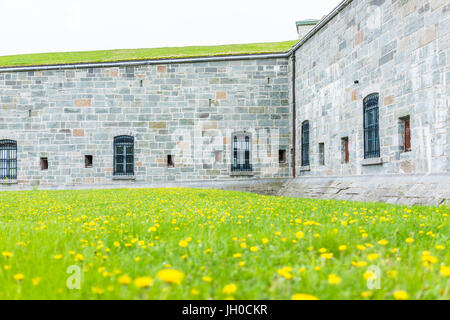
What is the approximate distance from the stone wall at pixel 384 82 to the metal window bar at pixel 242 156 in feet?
8.95

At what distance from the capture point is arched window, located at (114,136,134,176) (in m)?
17.6

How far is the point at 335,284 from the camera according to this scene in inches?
90.1

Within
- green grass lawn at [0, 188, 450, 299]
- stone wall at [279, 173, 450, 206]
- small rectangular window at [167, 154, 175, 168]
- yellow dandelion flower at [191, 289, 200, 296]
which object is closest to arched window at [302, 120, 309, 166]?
stone wall at [279, 173, 450, 206]

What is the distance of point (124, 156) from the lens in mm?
17641

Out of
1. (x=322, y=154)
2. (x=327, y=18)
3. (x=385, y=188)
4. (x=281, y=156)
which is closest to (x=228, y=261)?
(x=385, y=188)

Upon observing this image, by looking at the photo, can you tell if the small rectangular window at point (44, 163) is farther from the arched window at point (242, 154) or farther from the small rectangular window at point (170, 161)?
the arched window at point (242, 154)

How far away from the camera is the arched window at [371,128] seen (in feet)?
36.3

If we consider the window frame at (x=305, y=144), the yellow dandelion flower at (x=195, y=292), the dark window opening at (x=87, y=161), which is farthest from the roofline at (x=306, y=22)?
the yellow dandelion flower at (x=195, y=292)

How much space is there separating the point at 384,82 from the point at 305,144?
18.1 ft

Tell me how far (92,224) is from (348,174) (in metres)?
9.37

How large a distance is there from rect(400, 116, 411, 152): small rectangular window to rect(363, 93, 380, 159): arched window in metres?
0.97

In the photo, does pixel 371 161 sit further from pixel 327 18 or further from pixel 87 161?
pixel 87 161
